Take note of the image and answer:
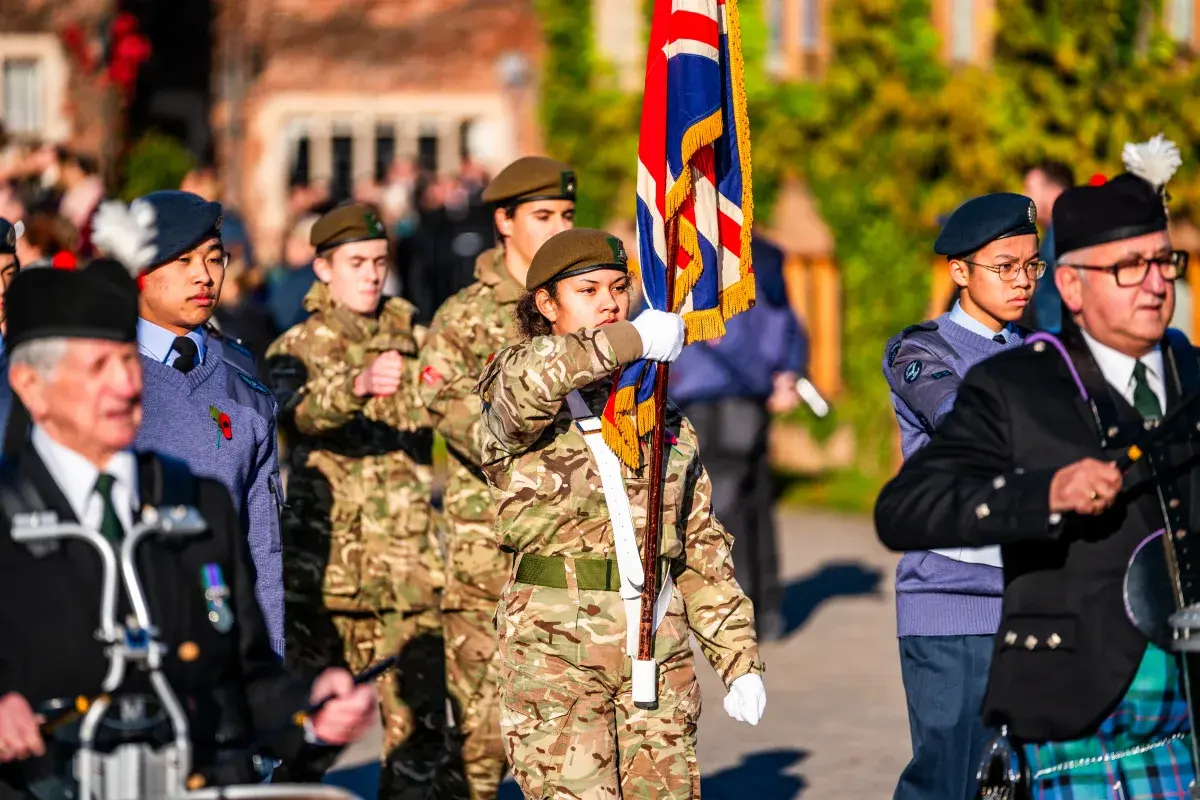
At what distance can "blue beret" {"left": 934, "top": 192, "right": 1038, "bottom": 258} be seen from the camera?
20.8 feet

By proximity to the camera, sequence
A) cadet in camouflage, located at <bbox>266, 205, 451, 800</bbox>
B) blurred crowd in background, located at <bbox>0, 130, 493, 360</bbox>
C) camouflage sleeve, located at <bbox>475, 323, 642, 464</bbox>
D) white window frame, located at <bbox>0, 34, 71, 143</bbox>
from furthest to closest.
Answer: white window frame, located at <bbox>0, 34, 71, 143</bbox>
blurred crowd in background, located at <bbox>0, 130, 493, 360</bbox>
cadet in camouflage, located at <bbox>266, 205, 451, 800</bbox>
camouflage sleeve, located at <bbox>475, 323, 642, 464</bbox>

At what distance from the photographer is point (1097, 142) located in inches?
546

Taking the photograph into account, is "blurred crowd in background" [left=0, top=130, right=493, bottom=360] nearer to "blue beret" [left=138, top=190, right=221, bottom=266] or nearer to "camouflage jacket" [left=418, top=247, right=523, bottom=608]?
"blue beret" [left=138, top=190, right=221, bottom=266]

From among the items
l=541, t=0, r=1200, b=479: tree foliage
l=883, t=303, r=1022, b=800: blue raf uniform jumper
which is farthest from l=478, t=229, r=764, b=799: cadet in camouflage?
l=541, t=0, r=1200, b=479: tree foliage

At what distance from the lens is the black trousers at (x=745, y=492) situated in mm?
11703

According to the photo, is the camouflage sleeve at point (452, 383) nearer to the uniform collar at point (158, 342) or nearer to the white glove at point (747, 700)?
the uniform collar at point (158, 342)

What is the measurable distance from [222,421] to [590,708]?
4.31 feet

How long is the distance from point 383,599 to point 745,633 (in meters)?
2.38

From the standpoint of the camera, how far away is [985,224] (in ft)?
20.8

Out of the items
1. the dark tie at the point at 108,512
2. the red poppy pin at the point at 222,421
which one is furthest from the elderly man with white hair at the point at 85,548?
the red poppy pin at the point at 222,421

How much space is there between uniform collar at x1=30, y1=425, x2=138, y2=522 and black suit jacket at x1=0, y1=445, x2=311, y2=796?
0.07 ft

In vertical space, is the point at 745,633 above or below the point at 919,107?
below

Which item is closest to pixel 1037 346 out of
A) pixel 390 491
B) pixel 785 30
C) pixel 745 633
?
pixel 745 633

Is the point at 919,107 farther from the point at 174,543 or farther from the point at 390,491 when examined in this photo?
the point at 174,543
